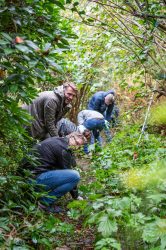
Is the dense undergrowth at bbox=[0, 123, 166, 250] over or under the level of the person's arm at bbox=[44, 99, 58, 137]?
over

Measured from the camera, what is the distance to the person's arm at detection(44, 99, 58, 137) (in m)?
4.65

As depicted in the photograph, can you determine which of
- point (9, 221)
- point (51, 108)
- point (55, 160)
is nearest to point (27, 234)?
point (9, 221)

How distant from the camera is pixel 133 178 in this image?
2.18 m

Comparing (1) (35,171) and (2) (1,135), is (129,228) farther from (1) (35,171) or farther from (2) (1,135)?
(1) (35,171)

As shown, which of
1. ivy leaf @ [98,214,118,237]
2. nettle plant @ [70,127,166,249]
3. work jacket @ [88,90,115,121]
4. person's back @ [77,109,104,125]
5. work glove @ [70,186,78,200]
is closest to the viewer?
nettle plant @ [70,127,166,249]

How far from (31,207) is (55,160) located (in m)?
1.05

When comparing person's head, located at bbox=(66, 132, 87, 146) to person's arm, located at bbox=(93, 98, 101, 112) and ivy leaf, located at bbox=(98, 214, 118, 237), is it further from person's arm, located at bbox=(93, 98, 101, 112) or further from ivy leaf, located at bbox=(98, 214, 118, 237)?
person's arm, located at bbox=(93, 98, 101, 112)

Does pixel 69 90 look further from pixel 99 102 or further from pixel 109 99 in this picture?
pixel 99 102

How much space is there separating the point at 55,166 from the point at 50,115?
36.2 inches

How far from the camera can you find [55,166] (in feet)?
13.1

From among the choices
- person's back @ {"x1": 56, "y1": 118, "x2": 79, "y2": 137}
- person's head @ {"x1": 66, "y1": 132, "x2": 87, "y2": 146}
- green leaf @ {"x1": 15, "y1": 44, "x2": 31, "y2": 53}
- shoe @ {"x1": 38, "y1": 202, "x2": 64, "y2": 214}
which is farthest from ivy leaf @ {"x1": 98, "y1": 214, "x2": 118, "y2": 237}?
person's back @ {"x1": 56, "y1": 118, "x2": 79, "y2": 137}

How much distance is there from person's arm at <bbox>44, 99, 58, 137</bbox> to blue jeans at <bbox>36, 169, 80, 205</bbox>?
3.20ft

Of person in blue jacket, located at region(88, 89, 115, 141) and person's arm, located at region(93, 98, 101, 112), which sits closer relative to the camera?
person in blue jacket, located at region(88, 89, 115, 141)

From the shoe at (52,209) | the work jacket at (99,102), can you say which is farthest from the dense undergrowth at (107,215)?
the work jacket at (99,102)
